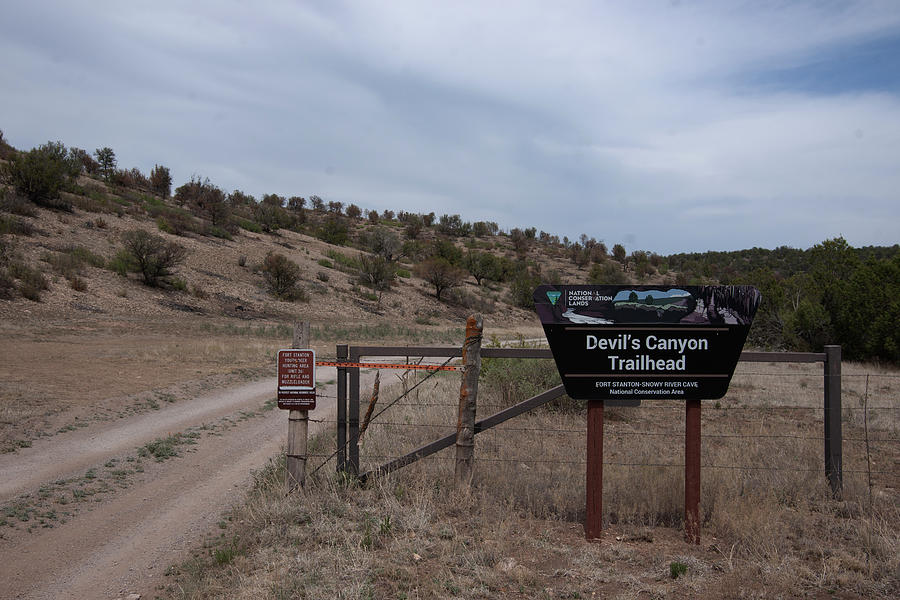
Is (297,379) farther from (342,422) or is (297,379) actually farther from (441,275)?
(441,275)

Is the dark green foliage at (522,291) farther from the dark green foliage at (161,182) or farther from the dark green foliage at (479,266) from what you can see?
the dark green foliage at (161,182)

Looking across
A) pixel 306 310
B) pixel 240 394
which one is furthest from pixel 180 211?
pixel 240 394

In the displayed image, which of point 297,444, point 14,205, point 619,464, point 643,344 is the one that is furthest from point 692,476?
point 14,205

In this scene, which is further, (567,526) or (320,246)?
(320,246)

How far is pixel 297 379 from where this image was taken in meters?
6.12

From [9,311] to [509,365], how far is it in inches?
806

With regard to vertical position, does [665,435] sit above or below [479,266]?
below

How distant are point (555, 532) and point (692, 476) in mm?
1336

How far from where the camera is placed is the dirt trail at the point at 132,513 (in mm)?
4988

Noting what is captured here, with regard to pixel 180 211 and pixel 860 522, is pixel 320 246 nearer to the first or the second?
pixel 180 211

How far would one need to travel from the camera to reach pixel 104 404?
11.8 m

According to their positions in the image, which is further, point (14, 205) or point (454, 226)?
point (454, 226)

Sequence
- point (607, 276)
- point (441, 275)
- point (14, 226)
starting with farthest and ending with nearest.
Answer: point (607, 276) → point (441, 275) → point (14, 226)

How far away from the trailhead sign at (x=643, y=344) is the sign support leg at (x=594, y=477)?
0.19 meters
